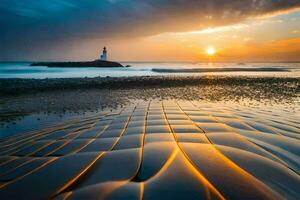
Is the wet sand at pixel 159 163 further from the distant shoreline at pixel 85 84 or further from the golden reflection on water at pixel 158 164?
the distant shoreline at pixel 85 84

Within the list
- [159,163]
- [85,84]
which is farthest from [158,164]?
[85,84]

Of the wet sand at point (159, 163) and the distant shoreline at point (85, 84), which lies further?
the distant shoreline at point (85, 84)

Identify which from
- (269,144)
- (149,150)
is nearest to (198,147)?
(149,150)

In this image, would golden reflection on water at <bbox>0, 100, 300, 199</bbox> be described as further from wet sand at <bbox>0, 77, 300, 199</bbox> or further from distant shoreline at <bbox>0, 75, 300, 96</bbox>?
distant shoreline at <bbox>0, 75, 300, 96</bbox>

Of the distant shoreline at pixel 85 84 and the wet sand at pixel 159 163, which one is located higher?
the distant shoreline at pixel 85 84

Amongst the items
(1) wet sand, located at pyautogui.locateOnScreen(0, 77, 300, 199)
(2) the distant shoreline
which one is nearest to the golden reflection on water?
(1) wet sand, located at pyautogui.locateOnScreen(0, 77, 300, 199)

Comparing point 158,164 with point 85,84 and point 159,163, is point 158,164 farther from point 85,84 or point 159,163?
point 85,84

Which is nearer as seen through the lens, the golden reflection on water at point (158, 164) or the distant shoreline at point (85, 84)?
the golden reflection on water at point (158, 164)

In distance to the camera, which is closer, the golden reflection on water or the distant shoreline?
the golden reflection on water

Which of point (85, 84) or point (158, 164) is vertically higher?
point (85, 84)

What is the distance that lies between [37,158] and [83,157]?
4.28ft

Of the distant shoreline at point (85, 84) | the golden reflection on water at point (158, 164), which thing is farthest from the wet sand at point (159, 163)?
the distant shoreline at point (85, 84)

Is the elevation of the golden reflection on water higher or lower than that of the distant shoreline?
lower

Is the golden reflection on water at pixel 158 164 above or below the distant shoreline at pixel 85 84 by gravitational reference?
below
